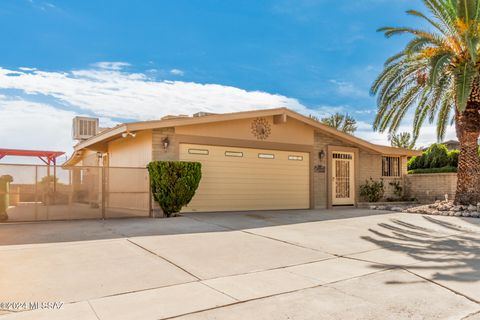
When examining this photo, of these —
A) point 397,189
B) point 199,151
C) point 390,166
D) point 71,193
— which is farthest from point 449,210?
point 71,193

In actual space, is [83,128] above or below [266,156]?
above

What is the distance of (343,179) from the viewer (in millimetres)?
17031

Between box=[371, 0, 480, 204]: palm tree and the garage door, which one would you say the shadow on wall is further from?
the garage door

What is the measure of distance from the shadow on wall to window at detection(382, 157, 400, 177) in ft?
23.4

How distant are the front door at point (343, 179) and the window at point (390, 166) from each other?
238 centimetres

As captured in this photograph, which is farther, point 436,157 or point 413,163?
point 413,163

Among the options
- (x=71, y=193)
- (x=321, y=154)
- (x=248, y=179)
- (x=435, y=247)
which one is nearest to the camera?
(x=435, y=247)

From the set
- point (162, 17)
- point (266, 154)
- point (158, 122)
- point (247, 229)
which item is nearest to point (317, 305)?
point (247, 229)

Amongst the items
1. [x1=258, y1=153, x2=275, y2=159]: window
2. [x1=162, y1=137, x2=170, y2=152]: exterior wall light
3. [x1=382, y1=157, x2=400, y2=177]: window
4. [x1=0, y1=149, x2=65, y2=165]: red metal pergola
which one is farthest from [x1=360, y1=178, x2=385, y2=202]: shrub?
[x1=0, y1=149, x2=65, y2=165]: red metal pergola

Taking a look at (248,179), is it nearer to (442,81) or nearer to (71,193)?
(71,193)

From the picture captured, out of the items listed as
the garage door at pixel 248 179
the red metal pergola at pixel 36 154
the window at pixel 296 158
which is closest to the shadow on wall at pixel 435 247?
the garage door at pixel 248 179

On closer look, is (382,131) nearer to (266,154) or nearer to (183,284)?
(266,154)

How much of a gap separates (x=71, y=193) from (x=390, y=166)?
14.5 m

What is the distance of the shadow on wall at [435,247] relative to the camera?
6.02m
